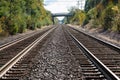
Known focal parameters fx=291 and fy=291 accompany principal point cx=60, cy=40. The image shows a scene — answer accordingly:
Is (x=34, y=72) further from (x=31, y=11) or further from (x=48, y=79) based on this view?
(x=31, y=11)

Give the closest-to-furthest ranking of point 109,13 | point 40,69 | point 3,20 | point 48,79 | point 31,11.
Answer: point 48,79 < point 40,69 < point 3,20 < point 109,13 < point 31,11

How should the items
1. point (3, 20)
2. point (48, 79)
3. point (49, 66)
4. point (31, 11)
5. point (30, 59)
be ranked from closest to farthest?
point (48, 79), point (49, 66), point (30, 59), point (3, 20), point (31, 11)

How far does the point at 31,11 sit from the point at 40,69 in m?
54.0

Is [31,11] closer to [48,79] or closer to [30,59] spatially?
[30,59]

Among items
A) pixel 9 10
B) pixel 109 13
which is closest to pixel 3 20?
pixel 9 10

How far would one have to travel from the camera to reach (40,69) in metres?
9.77

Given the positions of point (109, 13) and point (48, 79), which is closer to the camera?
point (48, 79)

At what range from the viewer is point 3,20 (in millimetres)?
32750

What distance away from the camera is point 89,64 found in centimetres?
1059

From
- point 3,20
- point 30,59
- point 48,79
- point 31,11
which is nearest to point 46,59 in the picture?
point 30,59

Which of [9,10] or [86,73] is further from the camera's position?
[9,10]

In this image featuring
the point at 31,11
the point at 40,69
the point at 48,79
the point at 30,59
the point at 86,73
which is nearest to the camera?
the point at 48,79

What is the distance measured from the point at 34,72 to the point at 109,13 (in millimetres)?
27710

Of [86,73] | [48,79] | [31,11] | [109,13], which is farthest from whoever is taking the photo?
[31,11]
